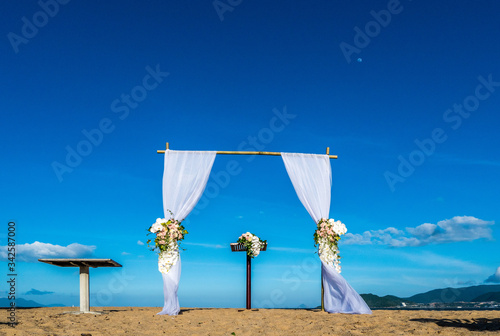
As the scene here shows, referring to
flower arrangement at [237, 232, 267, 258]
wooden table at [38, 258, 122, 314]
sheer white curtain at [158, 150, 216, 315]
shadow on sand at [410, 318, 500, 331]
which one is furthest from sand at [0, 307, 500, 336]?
flower arrangement at [237, 232, 267, 258]

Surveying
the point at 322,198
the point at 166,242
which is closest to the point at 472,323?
the point at 322,198

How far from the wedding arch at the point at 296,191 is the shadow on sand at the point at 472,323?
2.11m

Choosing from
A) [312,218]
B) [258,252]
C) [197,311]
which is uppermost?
[312,218]

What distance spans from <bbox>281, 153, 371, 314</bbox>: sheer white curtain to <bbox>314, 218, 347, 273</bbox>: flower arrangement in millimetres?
143

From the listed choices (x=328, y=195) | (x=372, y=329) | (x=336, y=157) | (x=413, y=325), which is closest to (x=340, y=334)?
(x=372, y=329)

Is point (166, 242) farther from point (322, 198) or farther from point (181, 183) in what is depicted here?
point (322, 198)

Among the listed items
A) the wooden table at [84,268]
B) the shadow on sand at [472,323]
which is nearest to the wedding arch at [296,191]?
the wooden table at [84,268]

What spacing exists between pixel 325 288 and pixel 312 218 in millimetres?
1535

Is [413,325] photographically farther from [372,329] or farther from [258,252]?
[258,252]

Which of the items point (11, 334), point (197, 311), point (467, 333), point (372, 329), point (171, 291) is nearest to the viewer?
point (11, 334)

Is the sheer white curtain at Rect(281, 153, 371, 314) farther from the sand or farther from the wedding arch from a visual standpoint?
the sand

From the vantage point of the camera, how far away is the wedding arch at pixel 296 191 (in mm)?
10508

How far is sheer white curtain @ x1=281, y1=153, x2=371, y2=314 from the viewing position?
10.8 meters

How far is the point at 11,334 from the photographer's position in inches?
261
